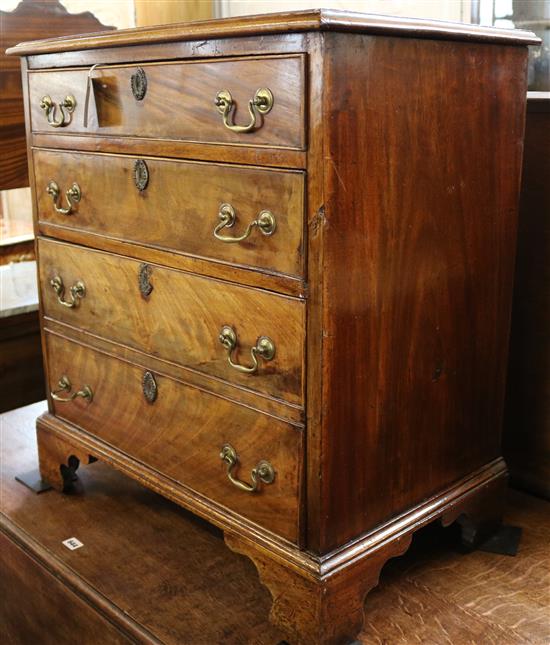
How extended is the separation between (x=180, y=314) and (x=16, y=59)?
4.55ft

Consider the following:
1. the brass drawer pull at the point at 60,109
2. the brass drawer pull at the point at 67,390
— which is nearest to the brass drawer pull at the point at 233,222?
the brass drawer pull at the point at 60,109

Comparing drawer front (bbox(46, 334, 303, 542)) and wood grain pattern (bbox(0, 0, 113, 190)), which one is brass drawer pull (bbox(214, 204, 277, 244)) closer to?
drawer front (bbox(46, 334, 303, 542))

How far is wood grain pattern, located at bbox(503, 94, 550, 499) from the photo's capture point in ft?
5.65

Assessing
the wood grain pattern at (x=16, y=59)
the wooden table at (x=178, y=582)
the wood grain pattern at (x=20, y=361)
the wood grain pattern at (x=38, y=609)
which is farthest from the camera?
the wood grain pattern at (x=20, y=361)

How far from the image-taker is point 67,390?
182 cm

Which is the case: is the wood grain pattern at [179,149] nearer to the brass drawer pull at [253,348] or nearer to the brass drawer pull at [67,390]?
the brass drawer pull at [253,348]

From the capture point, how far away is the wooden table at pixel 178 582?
4.72 feet

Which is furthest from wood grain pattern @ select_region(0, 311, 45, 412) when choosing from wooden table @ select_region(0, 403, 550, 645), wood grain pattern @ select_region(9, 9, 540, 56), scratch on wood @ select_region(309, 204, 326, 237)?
scratch on wood @ select_region(309, 204, 326, 237)

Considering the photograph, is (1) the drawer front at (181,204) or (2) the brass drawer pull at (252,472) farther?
(2) the brass drawer pull at (252,472)

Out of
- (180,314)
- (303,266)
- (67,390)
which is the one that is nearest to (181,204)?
(180,314)

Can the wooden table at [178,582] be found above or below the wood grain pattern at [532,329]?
below

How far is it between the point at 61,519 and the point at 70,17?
1.52 metres

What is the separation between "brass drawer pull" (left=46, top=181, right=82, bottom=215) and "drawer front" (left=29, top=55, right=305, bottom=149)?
0.11 m

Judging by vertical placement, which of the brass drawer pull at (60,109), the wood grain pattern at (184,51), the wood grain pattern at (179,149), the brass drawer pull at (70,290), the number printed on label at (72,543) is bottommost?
the number printed on label at (72,543)
